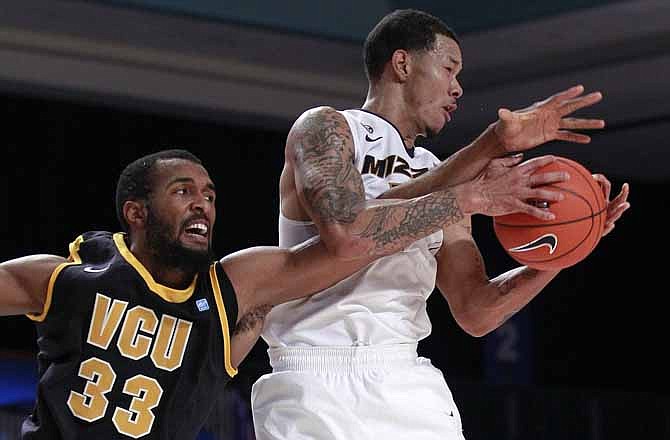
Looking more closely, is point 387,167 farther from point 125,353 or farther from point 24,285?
point 24,285

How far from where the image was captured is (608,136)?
9.27 metres

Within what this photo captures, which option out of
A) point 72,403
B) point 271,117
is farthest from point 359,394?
point 271,117

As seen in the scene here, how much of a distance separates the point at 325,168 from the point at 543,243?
575 millimetres

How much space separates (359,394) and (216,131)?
520 cm

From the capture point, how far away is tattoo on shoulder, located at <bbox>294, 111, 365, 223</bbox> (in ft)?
10.3

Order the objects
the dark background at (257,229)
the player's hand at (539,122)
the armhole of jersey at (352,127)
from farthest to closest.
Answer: the dark background at (257,229)
the armhole of jersey at (352,127)
the player's hand at (539,122)

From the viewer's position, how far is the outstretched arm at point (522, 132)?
120 inches

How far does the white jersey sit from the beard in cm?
27

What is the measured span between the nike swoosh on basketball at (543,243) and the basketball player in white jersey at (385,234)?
4.0 inches

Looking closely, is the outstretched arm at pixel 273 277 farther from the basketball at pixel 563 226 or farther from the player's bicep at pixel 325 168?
the basketball at pixel 563 226

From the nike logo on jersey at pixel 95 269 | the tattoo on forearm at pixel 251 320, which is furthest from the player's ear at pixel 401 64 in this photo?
the nike logo on jersey at pixel 95 269

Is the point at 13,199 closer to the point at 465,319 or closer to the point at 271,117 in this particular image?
the point at 271,117

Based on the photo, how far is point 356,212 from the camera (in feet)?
10.3

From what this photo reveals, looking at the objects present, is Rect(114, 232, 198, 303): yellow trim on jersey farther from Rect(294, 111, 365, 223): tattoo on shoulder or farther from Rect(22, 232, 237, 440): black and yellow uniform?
Rect(294, 111, 365, 223): tattoo on shoulder
